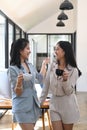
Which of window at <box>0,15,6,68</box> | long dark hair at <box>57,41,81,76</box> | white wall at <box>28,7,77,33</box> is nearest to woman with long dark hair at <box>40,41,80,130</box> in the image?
long dark hair at <box>57,41,81,76</box>

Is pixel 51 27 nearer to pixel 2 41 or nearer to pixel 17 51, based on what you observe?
pixel 2 41

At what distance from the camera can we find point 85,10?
34.9 feet

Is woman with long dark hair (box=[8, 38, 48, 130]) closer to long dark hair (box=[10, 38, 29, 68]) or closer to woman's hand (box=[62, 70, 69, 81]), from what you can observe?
long dark hair (box=[10, 38, 29, 68])

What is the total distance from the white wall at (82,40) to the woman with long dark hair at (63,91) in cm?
794

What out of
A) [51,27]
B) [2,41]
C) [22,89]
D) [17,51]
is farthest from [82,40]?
[22,89]

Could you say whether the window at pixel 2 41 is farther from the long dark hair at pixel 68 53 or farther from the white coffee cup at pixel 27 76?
the white coffee cup at pixel 27 76

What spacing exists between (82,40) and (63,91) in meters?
8.11

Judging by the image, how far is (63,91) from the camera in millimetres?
2742

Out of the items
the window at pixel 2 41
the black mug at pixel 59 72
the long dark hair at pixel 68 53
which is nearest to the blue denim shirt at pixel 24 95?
the black mug at pixel 59 72

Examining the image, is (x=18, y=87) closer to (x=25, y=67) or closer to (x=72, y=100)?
(x=25, y=67)

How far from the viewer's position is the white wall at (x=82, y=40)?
35.0ft

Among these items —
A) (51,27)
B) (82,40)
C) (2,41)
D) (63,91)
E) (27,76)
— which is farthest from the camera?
(51,27)

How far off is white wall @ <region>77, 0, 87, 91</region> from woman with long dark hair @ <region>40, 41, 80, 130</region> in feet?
26.0

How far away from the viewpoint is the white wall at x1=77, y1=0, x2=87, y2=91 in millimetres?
10664
